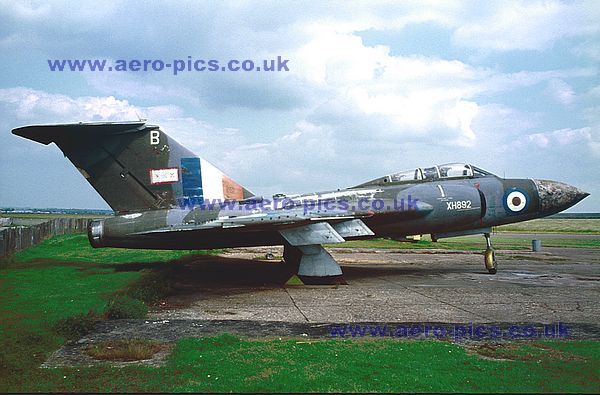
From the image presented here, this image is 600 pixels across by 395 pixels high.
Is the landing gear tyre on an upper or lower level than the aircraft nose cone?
lower

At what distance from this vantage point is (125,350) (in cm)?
589

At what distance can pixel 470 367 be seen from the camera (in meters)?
5.28

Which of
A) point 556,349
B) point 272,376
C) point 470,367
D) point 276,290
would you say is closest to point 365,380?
point 272,376

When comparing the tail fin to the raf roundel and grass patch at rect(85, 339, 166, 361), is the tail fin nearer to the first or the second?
grass patch at rect(85, 339, 166, 361)

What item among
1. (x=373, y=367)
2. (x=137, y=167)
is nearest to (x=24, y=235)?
(x=137, y=167)

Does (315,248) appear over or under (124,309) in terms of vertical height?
over

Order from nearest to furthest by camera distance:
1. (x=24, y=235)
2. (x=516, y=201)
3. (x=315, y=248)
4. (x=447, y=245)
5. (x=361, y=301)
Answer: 1. (x=361, y=301)
2. (x=315, y=248)
3. (x=516, y=201)
4. (x=24, y=235)
5. (x=447, y=245)

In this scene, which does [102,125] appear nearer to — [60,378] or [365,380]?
[60,378]

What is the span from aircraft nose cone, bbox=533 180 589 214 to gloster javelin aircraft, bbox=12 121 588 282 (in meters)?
0.03

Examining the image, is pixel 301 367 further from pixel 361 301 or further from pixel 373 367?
pixel 361 301

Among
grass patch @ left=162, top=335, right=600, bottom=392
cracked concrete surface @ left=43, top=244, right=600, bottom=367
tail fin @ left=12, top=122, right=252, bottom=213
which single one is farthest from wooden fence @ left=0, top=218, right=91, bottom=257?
grass patch @ left=162, top=335, right=600, bottom=392

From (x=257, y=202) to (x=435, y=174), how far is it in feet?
18.7

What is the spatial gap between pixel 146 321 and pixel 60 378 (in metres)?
2.91

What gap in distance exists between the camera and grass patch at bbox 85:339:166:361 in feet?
18.9
